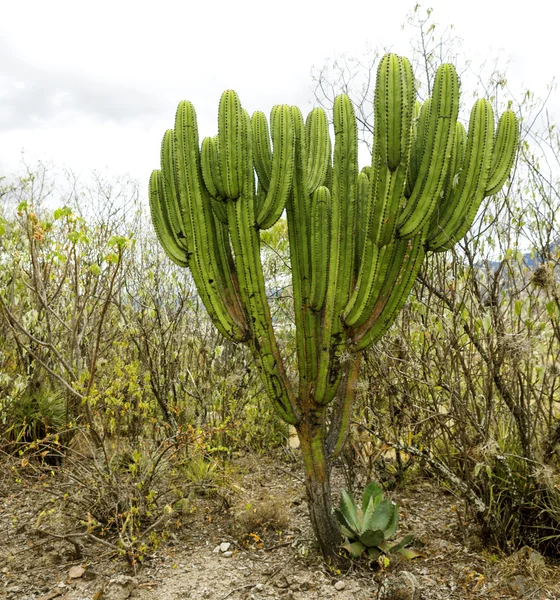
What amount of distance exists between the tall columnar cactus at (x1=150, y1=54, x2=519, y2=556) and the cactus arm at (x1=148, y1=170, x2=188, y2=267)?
3 centimetres

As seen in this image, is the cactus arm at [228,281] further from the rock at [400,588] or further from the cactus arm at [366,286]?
the rock at [400,588]

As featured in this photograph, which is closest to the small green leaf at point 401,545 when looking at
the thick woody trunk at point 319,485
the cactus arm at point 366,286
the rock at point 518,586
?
the thick woody trunk at point 319,485

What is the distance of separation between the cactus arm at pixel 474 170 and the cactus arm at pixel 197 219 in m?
1.45

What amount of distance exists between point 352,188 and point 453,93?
80 centimetres

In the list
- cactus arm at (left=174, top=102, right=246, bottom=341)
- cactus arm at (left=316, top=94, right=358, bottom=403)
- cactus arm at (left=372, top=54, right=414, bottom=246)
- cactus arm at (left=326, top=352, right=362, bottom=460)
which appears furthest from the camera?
cactus arm at (left=326, top=352, right=362, bottom=460)

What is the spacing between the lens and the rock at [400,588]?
120 inches

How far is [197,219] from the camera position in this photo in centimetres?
337

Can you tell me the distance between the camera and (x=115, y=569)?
11.5ft

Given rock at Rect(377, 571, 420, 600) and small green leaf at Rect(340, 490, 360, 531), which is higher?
small green leaf at Rect(340, 490, 360, 531)

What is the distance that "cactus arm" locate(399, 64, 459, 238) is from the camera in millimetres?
3096

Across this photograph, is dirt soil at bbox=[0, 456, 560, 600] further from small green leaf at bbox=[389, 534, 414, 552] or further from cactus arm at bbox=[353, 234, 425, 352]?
cactus arm at bbox=[353, 234, 425, 352]

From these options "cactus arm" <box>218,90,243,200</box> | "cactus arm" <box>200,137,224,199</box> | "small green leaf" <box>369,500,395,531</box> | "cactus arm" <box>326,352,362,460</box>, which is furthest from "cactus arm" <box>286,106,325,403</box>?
"small green leaf" <box>369,500,395,531</box>

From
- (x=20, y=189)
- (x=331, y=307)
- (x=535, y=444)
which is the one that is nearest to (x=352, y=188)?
(x=331, y=307)

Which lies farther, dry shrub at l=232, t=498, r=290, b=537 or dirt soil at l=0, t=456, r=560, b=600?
dry shrub at l=232, t=498, r=290, b=537
